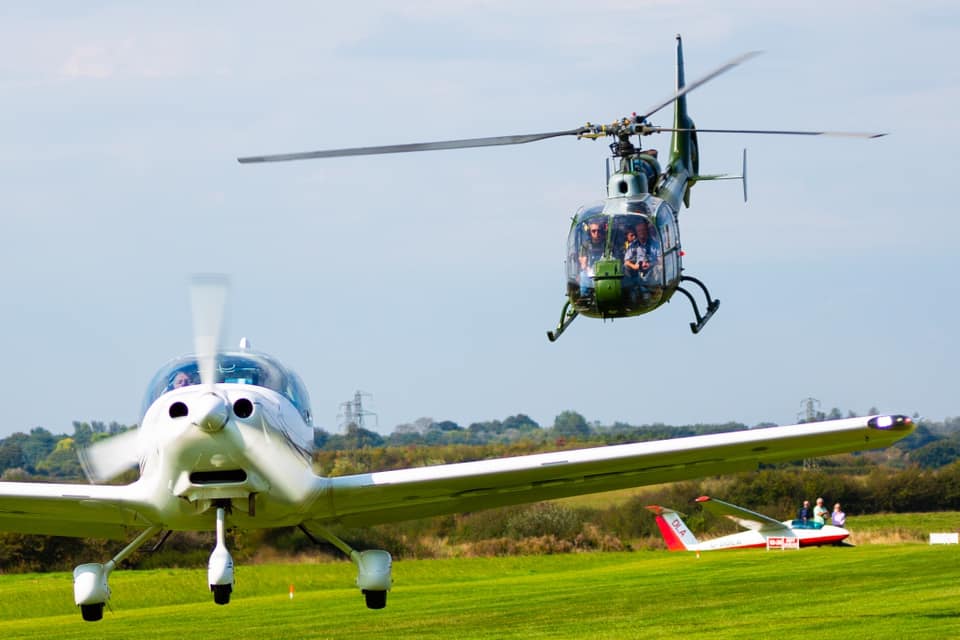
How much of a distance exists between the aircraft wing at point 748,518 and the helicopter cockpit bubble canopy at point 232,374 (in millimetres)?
32799

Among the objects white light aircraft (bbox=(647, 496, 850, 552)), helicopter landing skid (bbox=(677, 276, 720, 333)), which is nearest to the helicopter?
helicopter landing skid (bbox=(677, 276, 720, 333))

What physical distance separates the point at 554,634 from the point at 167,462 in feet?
34.5

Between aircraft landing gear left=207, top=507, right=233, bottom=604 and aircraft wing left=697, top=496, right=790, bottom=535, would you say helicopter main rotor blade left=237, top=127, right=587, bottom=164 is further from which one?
aircraft wing left=697, top=496, right=790, bottom=535

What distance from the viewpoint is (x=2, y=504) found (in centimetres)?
1515

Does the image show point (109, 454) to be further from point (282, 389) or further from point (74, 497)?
point (282, 389)

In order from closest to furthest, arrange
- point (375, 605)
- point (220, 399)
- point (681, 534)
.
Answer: point (220, 399), point (375, 605), point (681, 534)

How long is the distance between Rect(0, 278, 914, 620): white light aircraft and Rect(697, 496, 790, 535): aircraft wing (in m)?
29.5

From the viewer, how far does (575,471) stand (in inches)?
613

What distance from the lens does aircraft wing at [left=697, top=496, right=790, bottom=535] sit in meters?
45.4

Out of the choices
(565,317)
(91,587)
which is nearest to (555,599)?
(565,317)

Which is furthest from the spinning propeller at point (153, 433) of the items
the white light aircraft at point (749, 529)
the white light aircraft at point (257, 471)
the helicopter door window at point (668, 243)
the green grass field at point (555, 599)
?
the white light aircraft at point (749, 529)

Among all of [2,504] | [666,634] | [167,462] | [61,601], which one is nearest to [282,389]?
[167,462]

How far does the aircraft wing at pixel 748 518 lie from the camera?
45438 mm

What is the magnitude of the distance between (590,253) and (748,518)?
902 inches
